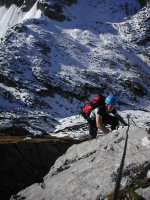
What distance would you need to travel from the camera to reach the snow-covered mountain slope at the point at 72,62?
11062 centimetres

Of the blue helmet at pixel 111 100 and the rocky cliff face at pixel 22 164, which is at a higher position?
the blue helmet at pixel 111 100

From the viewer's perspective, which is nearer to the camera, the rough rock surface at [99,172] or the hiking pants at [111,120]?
the rough rock surface at [99,172]

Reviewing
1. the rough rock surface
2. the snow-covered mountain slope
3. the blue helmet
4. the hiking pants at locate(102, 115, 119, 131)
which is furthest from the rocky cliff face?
the snow-covered mountain slope

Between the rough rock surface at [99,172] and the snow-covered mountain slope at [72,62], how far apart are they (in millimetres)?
76311

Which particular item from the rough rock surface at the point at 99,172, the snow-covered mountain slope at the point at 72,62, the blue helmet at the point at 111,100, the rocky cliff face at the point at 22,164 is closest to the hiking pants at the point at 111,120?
the blue helmet at the point at 111,100

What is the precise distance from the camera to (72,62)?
462ft

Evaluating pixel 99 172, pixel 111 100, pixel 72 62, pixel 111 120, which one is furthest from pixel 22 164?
pixel 72 62

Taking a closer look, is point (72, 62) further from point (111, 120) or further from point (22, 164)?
point (111, 120)

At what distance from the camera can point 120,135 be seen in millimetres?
9961

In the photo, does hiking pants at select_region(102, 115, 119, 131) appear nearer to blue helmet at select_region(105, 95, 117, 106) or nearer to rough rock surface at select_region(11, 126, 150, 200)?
blue helmet at select_region(105, 95, 117, 106)

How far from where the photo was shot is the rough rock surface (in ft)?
24.6

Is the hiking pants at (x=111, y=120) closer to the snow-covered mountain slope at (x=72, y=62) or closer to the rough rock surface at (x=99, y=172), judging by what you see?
the rough rock surface at (x=99, y=172)

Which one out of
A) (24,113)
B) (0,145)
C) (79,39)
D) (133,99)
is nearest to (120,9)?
(79,39)

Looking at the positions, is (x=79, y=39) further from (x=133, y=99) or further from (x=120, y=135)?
(x=120, y=135)
